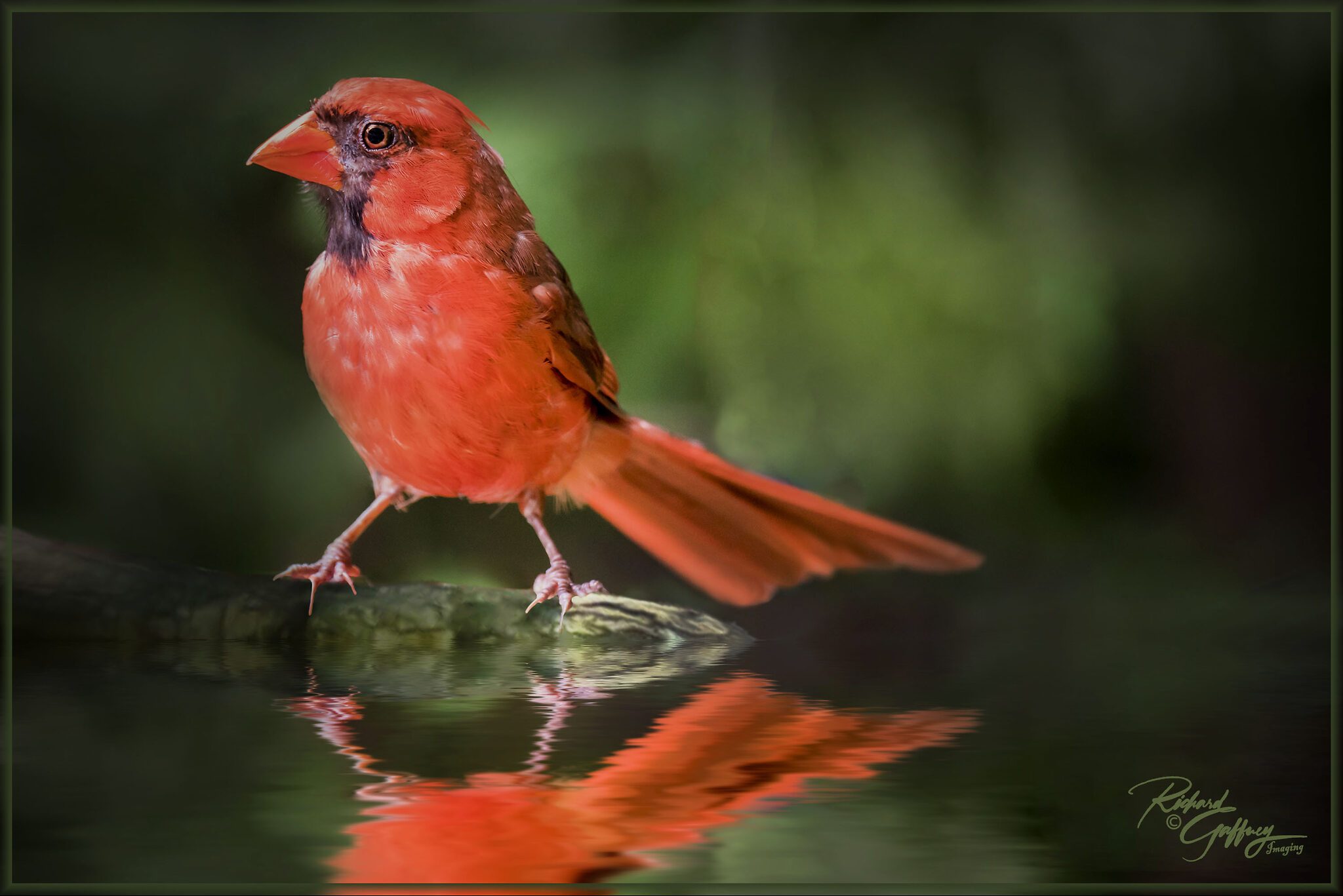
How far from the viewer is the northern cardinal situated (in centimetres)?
213

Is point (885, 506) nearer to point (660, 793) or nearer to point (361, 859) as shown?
point (660, 793)

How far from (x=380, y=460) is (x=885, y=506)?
3.90 feet

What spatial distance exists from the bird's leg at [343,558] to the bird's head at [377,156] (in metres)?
0.51

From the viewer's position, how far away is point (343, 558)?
7.68ft

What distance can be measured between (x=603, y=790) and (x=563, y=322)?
A: 102cm

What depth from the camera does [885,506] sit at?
8.89 ft

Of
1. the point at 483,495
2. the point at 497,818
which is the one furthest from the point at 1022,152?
the point at 497,818

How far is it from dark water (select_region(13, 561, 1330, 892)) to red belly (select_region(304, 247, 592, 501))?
0.40 metres

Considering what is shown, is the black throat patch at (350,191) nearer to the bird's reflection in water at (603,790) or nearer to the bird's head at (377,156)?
the bird's head at (377,156)

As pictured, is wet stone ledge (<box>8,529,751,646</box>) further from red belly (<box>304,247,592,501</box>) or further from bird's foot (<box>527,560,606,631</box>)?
red belly (<box>304,247,592,501</box>)

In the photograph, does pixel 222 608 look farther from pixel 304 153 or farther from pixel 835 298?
pixel 835 298
